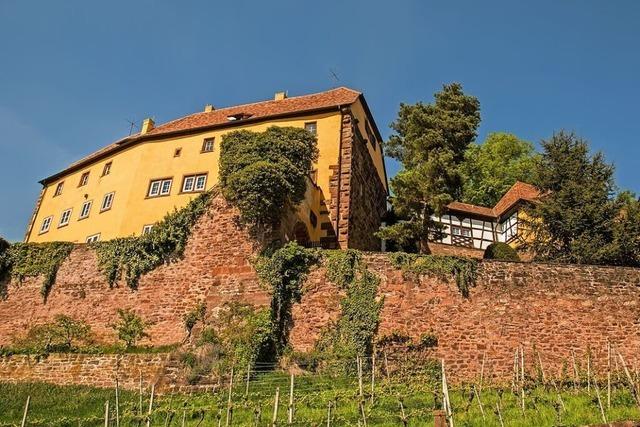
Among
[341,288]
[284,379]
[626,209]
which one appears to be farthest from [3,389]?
[626,209]

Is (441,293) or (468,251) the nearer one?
(441,293)

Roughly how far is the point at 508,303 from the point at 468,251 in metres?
17.2

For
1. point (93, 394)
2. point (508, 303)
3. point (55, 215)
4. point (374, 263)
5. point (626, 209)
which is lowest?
point (93, 394)

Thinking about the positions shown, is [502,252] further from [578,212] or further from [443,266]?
[443,266]

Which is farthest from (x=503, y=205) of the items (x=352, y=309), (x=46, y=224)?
(x=46, y=224)

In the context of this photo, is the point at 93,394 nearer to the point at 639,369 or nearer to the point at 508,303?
the point at 508,303

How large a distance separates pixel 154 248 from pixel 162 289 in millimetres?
1594

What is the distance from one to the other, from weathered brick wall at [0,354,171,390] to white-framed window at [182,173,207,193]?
447 inches

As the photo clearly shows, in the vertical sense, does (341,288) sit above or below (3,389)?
above

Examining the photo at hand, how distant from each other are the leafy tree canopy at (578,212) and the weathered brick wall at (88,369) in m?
15.7

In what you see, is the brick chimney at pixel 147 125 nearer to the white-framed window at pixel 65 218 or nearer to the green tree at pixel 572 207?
the white-framed window at pixel 65 218

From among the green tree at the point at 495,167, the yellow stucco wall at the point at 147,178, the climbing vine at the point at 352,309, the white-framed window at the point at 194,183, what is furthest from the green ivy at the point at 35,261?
the green tree at the point at 495,167

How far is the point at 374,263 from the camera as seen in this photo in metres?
17.9

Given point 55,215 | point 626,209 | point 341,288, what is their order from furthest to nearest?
1. point 55,215
2. point 626,209
3. point 341,288
